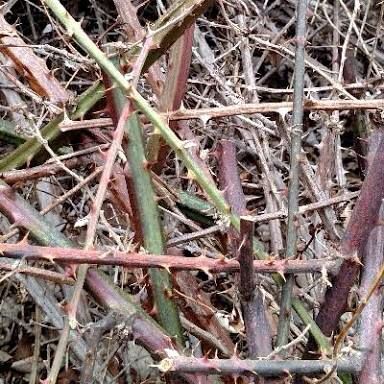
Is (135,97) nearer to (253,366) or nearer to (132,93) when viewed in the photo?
(132,93)

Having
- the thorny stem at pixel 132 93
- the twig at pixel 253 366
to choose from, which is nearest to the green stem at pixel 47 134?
the thorny stem at pixel 132 93

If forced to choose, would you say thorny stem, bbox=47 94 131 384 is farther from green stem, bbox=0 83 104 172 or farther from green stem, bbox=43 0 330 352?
green stem, bbox=0 83 104 172

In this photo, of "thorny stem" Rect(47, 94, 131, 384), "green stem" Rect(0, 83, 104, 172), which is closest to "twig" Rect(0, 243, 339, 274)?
"thorny stem" Rect(47, 94, 131, 384)

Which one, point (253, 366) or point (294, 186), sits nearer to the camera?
point (253, 366)

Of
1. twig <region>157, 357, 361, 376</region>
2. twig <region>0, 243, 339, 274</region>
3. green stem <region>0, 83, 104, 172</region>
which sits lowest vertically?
twig <region>157, 357, 361, 376</region>

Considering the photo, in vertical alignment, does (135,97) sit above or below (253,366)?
above

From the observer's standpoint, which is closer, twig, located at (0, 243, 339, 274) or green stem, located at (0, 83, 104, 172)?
twig, located at (0, 243, 339, 274)

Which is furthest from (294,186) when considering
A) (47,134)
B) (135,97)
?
(47,134)

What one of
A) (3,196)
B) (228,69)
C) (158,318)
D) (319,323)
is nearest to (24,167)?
(3,196)

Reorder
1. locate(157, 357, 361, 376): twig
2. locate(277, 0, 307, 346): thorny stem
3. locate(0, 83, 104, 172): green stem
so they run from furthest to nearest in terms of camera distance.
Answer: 1. locate(0, 83, 104, 172): green stem
2. locate(277, 0, 307, 346): thorny stem
3. locate(157, 357, 361, 376): twig
